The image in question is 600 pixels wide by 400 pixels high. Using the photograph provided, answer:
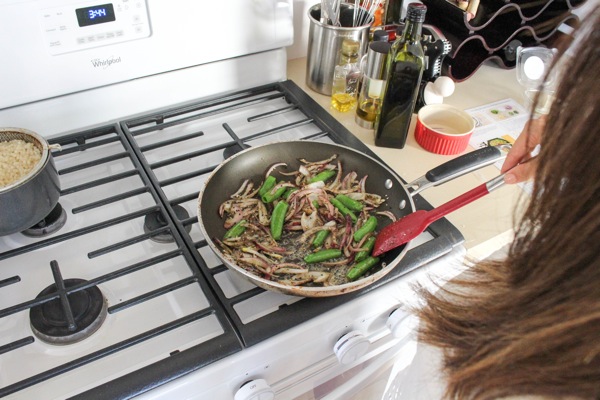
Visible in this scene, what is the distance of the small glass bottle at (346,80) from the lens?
988mm

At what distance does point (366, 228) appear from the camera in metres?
0.74

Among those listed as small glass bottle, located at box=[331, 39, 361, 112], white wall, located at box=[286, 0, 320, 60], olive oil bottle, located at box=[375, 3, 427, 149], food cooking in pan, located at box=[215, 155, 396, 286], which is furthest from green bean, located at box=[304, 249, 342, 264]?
white wall, located at box=[286, 0, 320, 60]

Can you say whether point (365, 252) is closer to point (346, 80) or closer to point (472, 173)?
point (472, 173)

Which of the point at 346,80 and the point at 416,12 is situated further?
the point at 346,80

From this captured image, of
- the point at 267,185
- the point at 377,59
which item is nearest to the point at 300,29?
the point at 377,59

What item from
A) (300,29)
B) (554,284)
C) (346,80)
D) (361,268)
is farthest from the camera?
(300,29)

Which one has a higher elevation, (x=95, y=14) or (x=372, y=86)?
(x=95, y=14)

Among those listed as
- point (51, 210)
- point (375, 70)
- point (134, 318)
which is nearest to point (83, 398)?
point (134, 318)

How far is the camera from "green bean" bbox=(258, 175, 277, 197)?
79cm

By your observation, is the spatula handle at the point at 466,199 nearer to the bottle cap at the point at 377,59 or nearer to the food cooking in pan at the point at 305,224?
the food cooking in pan at the point at 305,224

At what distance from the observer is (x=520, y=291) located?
17.2 inches

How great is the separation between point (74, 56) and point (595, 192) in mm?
796

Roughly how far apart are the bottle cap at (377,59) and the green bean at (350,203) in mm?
280

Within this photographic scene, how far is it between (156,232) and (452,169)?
1.52 ft
